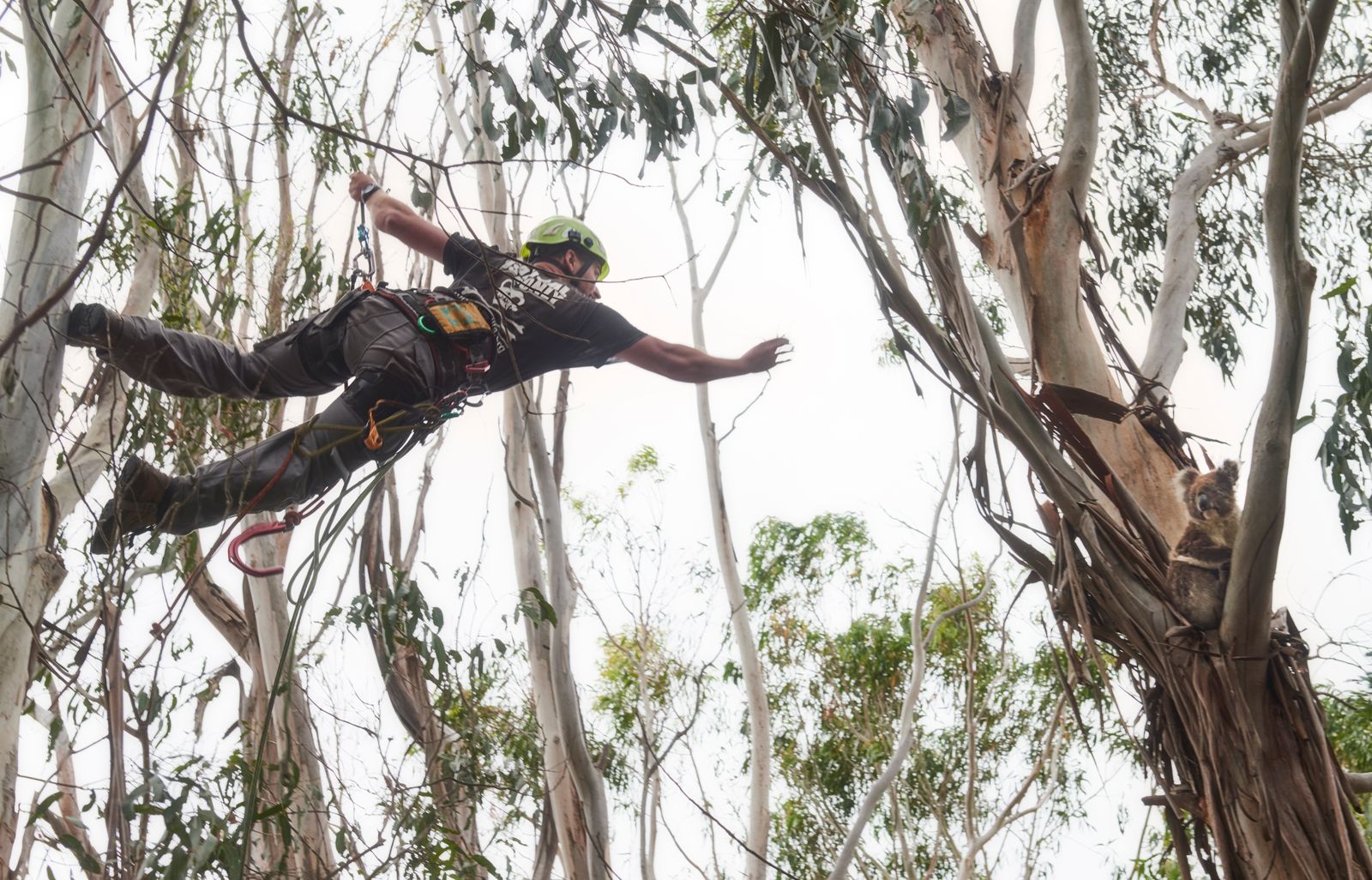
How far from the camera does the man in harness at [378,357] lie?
2.76m

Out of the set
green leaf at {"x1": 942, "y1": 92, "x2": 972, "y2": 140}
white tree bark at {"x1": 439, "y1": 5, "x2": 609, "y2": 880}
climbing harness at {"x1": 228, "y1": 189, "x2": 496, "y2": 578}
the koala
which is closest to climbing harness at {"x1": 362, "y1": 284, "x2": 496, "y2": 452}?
climbing harness at {"x1": 228, "y1": 189, "x2": 496, "y2": 578}

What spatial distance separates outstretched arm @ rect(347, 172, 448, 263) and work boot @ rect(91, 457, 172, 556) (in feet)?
2.97

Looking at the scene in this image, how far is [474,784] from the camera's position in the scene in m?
3.83

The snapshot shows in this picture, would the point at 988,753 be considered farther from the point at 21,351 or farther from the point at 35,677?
the point at 21,351

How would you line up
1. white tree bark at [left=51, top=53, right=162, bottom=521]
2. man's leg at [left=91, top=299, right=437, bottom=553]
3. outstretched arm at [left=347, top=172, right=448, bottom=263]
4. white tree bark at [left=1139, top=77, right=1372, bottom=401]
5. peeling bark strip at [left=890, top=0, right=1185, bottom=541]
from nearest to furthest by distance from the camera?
1. man's leg at [left=91, top=299, right=437, bottom=553]
2. outstretched arm at [left=347, top=172, right=448, bottom=263]
3. peeling bark strip at [left=890, top=0, right=1185, bottom=541]
4. white tree bark at [left=51, top=53, right=162, bottom=521]
5. white tree bark at [left=1139, top=77, right=1372, bottom=401]

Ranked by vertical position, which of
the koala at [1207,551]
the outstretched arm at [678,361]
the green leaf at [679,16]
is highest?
the green leaf at [679,16]

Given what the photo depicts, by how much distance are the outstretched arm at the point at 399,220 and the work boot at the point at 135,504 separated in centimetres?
90

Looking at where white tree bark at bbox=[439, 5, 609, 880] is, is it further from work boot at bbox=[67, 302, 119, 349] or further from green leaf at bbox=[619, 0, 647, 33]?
work boot at bbox=[67, 302, 119, 349]

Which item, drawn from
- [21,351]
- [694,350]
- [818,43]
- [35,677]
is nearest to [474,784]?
[35,677]

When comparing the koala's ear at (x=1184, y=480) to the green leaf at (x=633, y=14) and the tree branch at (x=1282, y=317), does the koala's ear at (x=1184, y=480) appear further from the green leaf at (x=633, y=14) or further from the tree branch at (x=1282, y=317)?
the green leaf at (x=633, y=14)

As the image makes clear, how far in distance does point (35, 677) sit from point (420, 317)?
4.65ft

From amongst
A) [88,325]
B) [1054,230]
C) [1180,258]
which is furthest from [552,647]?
[1180,258]

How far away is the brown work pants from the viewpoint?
2828 millimetres

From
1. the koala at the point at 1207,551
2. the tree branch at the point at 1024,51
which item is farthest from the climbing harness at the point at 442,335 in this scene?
the tree branch at the point at 1024,51
